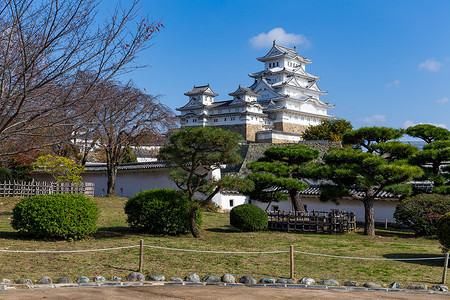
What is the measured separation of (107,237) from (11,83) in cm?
735

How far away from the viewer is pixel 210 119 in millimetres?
65375

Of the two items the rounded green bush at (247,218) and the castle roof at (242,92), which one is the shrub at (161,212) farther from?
the castle roof at (242,92)

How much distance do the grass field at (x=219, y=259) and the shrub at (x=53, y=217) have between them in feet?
1.01

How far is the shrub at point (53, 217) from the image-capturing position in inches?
492

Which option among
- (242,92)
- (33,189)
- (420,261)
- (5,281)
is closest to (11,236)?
(5,281)

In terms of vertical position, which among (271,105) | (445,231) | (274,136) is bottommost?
(445,231)

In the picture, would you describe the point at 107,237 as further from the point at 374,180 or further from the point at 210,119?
the point at 210,119

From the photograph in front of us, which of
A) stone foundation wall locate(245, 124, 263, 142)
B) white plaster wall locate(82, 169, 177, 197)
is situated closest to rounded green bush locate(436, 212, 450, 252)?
white plaster wall locate(82, 169, 177, 197)

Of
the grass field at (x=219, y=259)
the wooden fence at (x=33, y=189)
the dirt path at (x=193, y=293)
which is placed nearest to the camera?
the dirt path at (x=193, y=293)

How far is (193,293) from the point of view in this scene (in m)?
8.44

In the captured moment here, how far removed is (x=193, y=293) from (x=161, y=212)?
22.3ft

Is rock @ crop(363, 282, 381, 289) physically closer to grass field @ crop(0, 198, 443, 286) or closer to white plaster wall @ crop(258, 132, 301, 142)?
grass field @ crop(0, 198, 443, 286)

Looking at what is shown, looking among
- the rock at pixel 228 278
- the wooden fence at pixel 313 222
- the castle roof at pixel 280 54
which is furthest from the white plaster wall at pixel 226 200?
the castle roof at pixel 280 54

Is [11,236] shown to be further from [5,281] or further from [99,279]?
[99,279]
